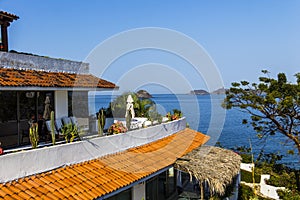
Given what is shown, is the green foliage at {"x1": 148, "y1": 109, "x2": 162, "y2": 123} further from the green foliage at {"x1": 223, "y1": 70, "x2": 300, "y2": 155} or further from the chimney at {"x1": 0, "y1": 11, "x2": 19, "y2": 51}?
the green foliage at {"x1": 223, "y1": 70, "x2": 300, "y2": 155}

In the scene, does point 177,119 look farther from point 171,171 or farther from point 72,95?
point 72,95

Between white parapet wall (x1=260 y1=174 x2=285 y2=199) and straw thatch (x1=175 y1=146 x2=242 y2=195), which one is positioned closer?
straw thatch (x1=175 y1=146 x2=242 y2=195)

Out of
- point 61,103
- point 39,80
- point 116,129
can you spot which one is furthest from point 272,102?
point 39,80

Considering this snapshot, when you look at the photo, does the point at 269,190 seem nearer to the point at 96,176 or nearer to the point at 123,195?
the point at 123,195

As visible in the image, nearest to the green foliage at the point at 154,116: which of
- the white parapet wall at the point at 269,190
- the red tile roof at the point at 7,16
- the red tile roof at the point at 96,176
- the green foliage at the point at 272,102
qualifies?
the red tile roof at the point at 96,176

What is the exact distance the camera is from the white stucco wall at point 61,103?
1505cm

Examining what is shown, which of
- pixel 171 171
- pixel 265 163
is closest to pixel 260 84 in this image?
pixel 265 163

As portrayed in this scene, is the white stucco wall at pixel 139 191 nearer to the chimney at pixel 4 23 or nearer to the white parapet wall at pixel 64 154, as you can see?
the white parapet wall at pixel 64 154

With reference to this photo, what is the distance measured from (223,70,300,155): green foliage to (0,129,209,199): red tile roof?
15.7 metres

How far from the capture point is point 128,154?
43.4ft

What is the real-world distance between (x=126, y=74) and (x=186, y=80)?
16.6ft

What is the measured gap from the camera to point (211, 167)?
14773 mm

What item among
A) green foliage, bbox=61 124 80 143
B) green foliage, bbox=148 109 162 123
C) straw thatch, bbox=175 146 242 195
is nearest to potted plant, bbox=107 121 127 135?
green foliage, bbox=61 124 80 143

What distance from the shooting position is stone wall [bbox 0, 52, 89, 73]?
13.2 meters
